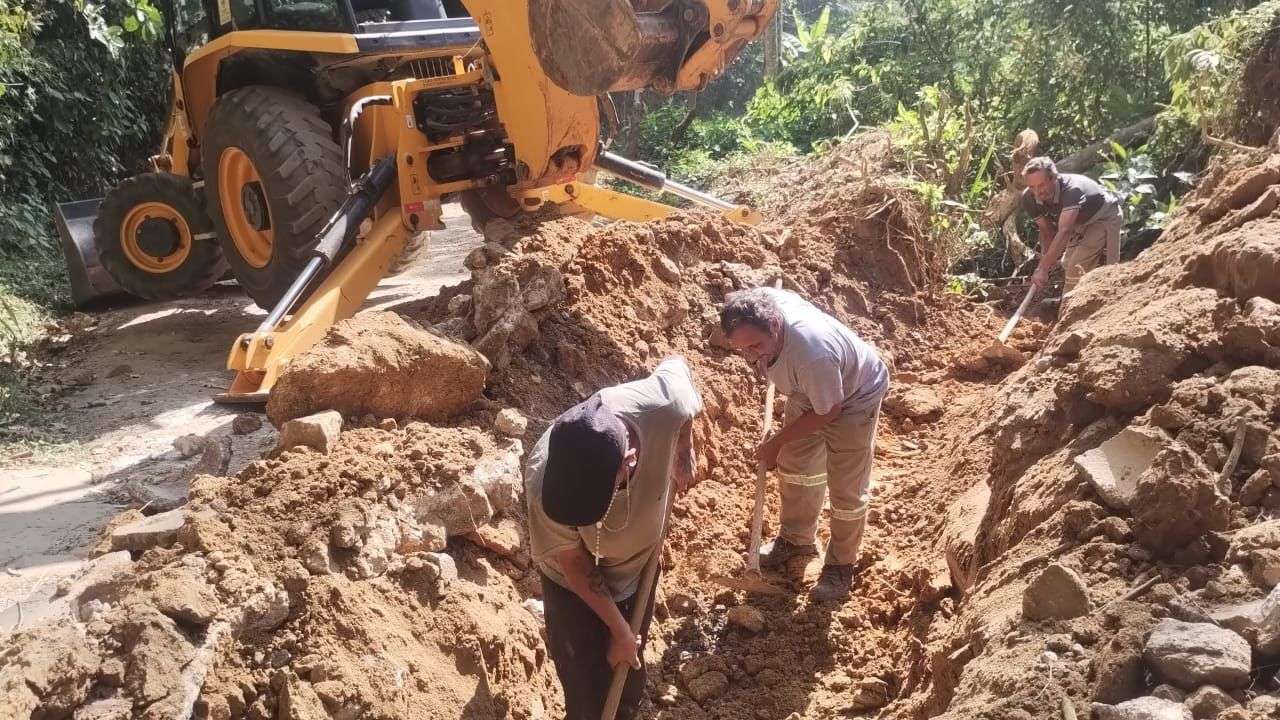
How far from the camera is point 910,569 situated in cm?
453

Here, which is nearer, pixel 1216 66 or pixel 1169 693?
pixel 1169 693

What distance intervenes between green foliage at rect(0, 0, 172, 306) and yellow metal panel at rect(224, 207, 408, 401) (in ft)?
16.4

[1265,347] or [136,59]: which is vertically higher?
[136,59]

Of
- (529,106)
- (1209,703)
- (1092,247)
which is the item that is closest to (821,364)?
(1209,703)

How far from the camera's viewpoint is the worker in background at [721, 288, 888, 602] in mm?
4043

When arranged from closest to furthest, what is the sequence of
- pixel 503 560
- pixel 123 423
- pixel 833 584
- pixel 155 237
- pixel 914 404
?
pixel 503 560
pixel 833 584
pixel 123 423
pixel 914 404
pixel 155 237

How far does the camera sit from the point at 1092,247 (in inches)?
280

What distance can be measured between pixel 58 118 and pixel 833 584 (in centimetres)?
1060

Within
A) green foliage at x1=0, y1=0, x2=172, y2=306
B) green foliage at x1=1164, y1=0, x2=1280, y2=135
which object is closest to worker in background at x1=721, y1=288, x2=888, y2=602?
green foliage at x1=1164, y1=0, x2=1280, y2=135

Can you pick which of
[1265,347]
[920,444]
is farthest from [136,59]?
[1265,347]

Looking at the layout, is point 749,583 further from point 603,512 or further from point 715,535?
point 603,512

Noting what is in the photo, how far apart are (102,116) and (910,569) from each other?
11065 mm

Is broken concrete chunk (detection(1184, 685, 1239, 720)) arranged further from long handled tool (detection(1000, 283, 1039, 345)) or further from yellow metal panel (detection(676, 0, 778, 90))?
long handled tool (detection(1000, 283, 1039, 345))

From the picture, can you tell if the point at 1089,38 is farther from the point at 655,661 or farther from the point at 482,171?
the point at 655,661
